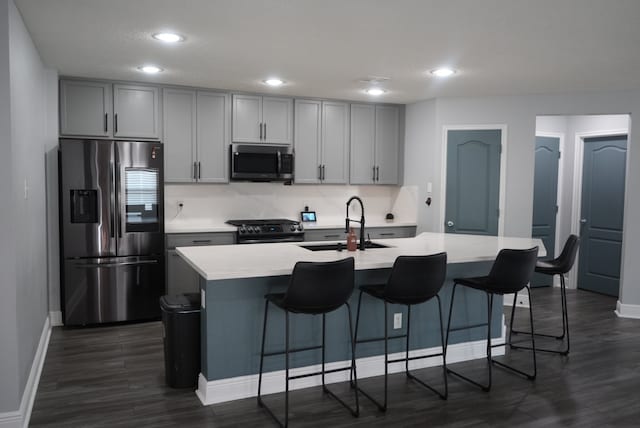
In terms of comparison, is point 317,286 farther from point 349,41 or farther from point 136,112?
point 136,112

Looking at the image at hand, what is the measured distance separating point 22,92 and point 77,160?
152cm

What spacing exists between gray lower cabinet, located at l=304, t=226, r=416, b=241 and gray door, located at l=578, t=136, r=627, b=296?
235cm

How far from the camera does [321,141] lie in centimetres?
628

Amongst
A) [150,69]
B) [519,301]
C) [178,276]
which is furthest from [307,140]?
[519,301]

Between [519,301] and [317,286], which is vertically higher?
[317,286]

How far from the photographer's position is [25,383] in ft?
10.3

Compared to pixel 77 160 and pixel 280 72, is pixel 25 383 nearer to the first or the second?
pixel 77 160

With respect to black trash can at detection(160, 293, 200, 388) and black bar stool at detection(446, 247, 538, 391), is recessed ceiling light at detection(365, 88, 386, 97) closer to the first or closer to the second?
black bar stool at detection(446, 247, 538, 391)

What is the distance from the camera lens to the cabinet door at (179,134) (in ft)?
18.1

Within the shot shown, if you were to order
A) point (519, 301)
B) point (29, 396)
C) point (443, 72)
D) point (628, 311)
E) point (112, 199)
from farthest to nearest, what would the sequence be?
point (519, 301) < point (628, 311) < point (112, 199) < point (443, 72) < point (29, 396)

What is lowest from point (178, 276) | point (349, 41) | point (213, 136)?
point (178, 276)

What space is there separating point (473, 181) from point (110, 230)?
393 centimetres

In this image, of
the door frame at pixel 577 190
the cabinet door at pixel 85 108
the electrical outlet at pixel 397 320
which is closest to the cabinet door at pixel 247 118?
the cabinet door at pixel 85 108

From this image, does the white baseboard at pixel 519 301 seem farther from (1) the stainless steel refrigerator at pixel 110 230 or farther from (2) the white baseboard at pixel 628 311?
(1) the stainless steel refrigerator at pixel 110 230
